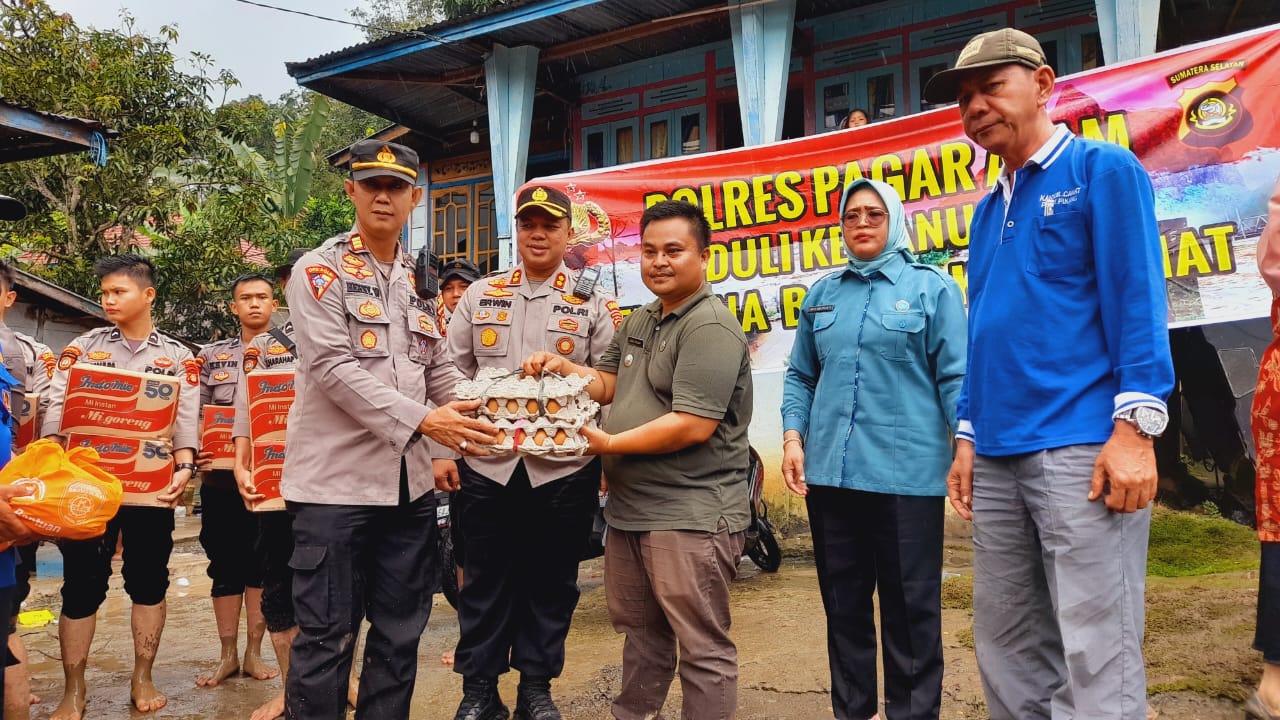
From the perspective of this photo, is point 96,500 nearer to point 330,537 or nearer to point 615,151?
point 330,537

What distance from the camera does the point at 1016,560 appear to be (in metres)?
2.15

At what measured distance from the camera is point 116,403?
143 inches

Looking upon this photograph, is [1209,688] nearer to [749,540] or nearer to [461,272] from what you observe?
[749,540]

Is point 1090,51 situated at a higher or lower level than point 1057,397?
higher

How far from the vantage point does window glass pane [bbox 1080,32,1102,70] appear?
7195mm

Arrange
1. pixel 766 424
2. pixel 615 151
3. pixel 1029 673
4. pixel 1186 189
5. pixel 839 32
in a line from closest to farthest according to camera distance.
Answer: pixel 1029 673 → pixel 1186 189 → pixel 766 424 → pixel 839 32 → pixel 615 151

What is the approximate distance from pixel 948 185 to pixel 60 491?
16.8 feet

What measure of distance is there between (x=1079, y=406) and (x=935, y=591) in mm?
1003

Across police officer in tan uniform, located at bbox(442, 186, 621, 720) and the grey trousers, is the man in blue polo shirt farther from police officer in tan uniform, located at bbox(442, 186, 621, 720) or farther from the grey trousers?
police officer in tan uniform, located at bbox(442, 186, 621, 720)

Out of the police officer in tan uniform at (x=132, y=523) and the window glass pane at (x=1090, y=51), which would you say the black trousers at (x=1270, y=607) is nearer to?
the police officer in tan uniform at (x=132, y=523)

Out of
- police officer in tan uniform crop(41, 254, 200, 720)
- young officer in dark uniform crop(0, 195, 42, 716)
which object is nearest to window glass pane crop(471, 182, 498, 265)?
young officer in dark uniform crop(0, 195, 42, 716)

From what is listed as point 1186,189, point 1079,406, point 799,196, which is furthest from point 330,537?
point 1186,189

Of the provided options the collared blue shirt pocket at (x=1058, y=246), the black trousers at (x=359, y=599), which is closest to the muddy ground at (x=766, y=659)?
the black trousers at (x=359, y=599)

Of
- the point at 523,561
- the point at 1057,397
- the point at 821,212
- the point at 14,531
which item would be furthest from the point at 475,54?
the point at 1057,397
